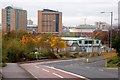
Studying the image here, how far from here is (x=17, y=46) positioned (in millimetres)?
59875

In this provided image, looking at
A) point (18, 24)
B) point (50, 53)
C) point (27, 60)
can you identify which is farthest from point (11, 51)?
point (18, 24)

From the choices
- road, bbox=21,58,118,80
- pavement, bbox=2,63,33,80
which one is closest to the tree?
road, bbox=21,58,118,80

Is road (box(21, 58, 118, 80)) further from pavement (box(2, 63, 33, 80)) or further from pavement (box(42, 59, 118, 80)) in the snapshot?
pavement (box(2, 63, 33, 80))

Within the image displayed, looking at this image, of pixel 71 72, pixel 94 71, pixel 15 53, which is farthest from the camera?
pixel 15 53

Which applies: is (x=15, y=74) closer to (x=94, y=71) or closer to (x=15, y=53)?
(x=94, y=71)

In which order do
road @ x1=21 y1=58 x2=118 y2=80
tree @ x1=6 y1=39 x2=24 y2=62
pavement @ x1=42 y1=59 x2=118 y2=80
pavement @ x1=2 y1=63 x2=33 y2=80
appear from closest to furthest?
pavement @ x1=2 y1=63 x2=33 y2=80 → pavement @ x1=42 y1=59 x2=118 y2=80 → road @ x1=21 y1=58 x2=118 y2=80 → tree @ x1=6 y1=39 x2=24 y2=62

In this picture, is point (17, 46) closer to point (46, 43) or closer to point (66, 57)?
point (66, 57)

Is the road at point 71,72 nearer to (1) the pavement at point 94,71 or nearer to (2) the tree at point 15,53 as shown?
(1) the pavement at point 94,71

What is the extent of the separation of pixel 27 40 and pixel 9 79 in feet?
181

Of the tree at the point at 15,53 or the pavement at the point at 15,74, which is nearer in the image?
the pavement at the point at 15,74

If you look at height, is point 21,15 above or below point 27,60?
above

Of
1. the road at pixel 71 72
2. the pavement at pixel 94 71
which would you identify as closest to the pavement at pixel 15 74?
the road at pixel 71 72

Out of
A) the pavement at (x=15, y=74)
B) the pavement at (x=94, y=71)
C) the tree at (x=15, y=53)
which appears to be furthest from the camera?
the tree at (x=15, y=53)

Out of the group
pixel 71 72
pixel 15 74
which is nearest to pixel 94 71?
pixel 71 72
